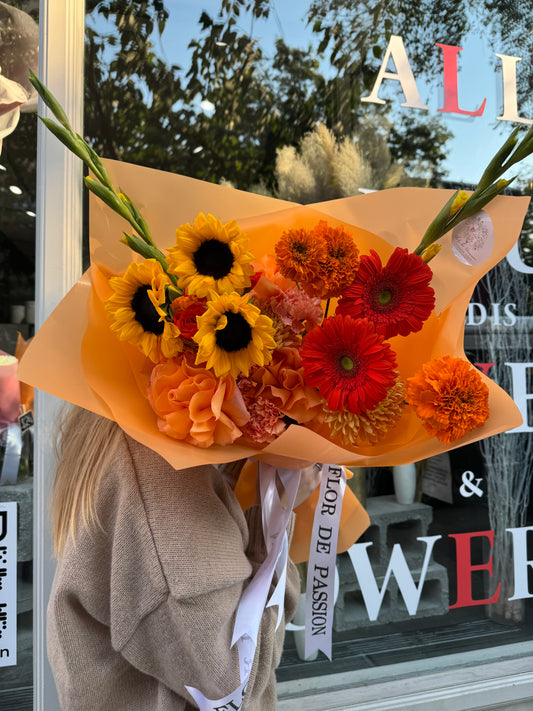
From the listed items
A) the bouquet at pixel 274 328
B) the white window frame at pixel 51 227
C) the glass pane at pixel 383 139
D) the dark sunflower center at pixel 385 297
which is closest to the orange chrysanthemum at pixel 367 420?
the bouquet at pixel 274 328

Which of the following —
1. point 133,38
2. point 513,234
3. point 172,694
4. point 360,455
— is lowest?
point 172,694

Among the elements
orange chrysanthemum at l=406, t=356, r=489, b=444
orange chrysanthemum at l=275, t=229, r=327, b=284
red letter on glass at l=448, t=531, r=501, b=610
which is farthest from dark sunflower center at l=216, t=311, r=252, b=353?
red letter on glass at l=448, t=531, r=501, b=610

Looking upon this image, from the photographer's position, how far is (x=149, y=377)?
2.90 feet

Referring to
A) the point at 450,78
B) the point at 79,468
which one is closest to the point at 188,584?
the point at 79,468

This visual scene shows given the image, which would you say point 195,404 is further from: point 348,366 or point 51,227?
point 51,227

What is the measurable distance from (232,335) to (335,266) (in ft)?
0.60

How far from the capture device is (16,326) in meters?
1.88

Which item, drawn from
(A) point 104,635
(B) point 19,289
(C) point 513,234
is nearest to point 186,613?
(A) point 104,635

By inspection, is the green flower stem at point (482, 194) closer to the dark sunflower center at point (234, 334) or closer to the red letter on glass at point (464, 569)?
the dark sunflower center at point (234, 334)

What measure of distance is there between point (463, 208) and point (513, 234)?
124 millimetres

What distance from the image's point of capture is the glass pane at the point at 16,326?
1.84 meters

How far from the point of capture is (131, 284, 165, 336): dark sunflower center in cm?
80

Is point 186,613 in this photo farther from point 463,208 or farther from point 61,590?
point 463,208

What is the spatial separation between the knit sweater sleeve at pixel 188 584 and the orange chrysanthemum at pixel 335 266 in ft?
1.17
